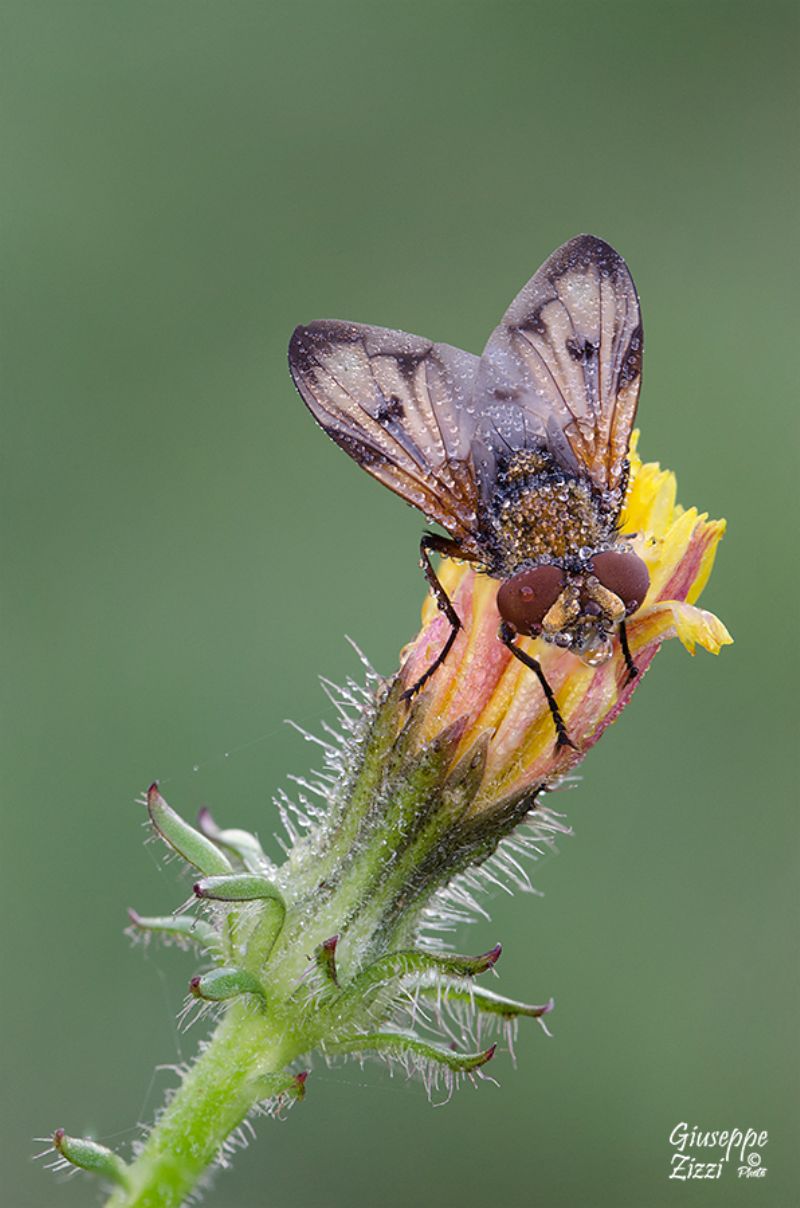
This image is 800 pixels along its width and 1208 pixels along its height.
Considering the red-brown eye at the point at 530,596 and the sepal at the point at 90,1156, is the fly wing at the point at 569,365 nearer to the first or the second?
the red-brown eye at the point at 530,596

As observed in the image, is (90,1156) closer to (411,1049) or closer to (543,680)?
(411,1049)

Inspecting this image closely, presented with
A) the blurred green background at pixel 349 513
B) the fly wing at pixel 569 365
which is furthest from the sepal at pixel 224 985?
the blurred green background at pixel 349 513

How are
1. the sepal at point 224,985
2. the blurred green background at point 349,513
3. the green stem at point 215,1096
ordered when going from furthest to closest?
the blurred green background at point 349,513 < the green stem at point 215,1096 < the sepal at point 224,985

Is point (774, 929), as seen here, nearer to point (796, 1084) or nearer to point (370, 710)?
point (796, 1084)

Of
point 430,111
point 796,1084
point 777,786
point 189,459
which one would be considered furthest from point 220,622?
point 430,111

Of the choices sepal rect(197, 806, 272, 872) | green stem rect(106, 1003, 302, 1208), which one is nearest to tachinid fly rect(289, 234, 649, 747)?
sepal rect(197, 806, 272, 872)

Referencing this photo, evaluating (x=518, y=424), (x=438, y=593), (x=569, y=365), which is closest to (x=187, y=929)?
(x=438, y=593)

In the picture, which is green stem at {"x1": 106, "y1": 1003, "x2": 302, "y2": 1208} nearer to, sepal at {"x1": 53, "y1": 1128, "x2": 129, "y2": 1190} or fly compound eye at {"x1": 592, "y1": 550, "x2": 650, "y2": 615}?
sepal at {"x1": 53, "y1": 1128, "x2": 129, "y2": 1190}
